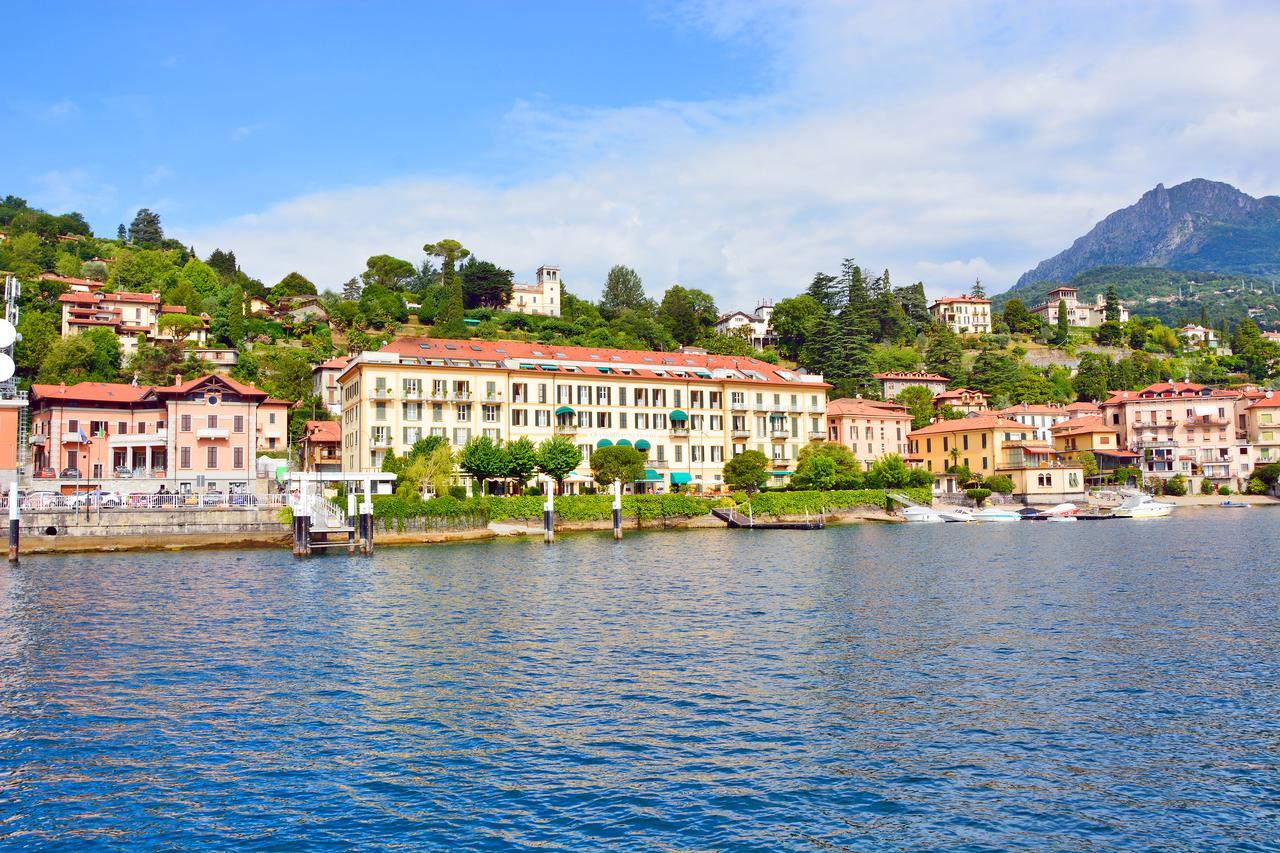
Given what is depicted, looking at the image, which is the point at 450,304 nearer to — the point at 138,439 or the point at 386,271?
the point at 386,271

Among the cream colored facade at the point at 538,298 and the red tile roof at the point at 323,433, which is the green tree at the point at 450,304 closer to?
the cream colored facade at the point at 538,298

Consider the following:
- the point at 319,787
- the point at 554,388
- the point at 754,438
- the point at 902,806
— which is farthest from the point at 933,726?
the point at 754,438

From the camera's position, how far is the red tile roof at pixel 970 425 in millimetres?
101250

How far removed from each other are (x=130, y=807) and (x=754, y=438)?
7835cm

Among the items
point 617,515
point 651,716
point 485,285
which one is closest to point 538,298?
point 485,285

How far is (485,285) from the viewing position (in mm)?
153375

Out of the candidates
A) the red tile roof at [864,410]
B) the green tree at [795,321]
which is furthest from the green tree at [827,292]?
the red tile roof at [864,410]

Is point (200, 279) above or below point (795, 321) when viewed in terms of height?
above

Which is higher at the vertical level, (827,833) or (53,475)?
(53,475)

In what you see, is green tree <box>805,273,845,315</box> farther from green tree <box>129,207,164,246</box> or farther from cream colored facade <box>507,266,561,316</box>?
green tree <box>129,207,164,246</box>

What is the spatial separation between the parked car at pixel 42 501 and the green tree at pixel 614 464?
35.7 metres

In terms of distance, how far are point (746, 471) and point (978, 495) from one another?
27.0 meters

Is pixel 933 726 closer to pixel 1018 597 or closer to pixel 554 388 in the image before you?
pixel 1018 597

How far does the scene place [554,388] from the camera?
3265 inches
